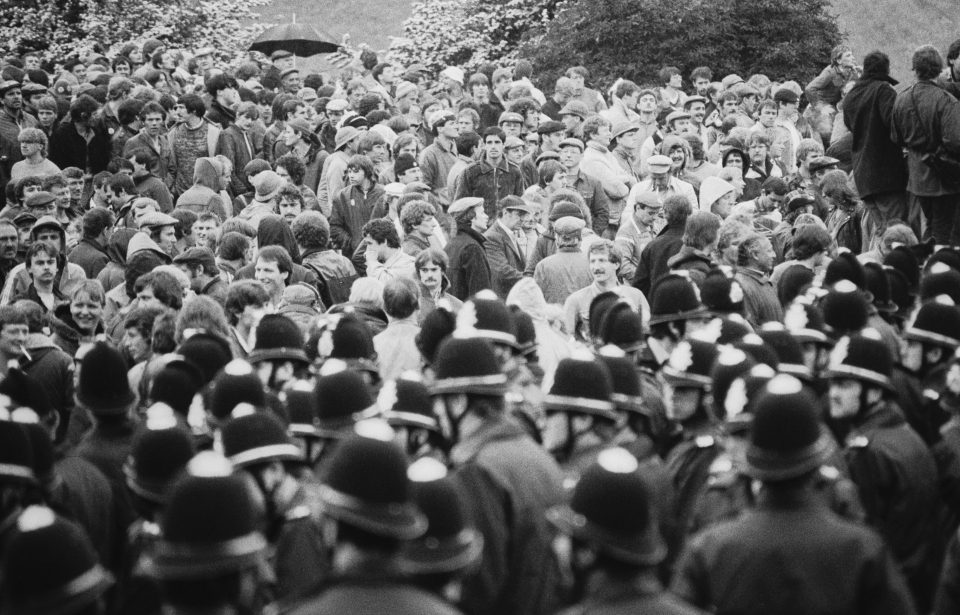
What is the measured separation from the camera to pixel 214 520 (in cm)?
422

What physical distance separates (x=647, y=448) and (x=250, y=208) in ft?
26.5

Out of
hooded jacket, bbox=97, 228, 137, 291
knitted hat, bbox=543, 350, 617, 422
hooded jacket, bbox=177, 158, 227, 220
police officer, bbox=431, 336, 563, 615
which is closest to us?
police officer, bbox=431, 336, 563, 615

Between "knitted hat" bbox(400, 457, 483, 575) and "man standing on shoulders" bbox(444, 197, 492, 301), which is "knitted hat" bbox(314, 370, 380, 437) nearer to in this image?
"knitted hat" bbox(400, 457, 483, 575)

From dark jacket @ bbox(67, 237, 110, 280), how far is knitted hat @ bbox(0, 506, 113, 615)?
8.65m

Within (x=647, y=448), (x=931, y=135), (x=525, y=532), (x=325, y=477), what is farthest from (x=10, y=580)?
(x=931, y=135)

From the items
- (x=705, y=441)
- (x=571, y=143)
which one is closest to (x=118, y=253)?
(x=571, y=143)

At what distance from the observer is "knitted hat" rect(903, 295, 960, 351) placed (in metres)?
7.75

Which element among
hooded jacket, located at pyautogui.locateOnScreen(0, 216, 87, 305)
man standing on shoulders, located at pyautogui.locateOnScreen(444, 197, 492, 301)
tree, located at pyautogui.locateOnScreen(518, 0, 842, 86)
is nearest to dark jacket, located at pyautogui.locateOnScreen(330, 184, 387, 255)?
man standing on shoulders, located at pyautogui.locateOnScreen(444, 197, 492, 301)

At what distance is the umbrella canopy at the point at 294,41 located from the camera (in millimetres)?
24234

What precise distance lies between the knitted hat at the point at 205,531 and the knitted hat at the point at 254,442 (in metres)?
Result: 1.23

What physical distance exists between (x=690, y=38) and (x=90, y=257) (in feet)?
41.2

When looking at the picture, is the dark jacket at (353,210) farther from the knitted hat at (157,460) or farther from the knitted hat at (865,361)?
the knitted hat at (157,460)

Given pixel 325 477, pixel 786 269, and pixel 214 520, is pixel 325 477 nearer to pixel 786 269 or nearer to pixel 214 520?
pixel 214 520

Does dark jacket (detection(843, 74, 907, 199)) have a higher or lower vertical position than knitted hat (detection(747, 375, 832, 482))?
lower
